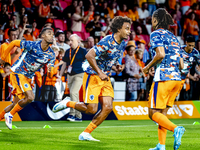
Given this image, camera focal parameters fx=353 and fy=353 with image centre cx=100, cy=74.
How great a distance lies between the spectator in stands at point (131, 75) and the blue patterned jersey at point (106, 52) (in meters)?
5.67

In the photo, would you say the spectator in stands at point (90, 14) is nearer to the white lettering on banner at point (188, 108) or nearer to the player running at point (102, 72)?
the white lettering on banner at point (188, 108)

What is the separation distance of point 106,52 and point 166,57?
157 cm

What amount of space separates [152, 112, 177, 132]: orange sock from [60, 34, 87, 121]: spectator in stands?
6409 mm

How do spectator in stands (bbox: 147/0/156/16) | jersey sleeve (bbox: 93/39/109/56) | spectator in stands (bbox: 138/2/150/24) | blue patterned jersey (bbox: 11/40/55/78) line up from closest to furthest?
jersey sleeve (bbox: 93/39/109/56) → blue patterned jersey (bbox: 11/40/55/78) → spectator in stands (bbox: 138/2/150/24) → spectator in stands (bbox: 147/0/156/16)

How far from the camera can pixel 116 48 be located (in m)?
6.79

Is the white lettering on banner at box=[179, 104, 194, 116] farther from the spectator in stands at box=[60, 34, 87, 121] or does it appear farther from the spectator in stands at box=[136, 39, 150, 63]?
the spectator in stands at box=[60, 34, 87, 121]

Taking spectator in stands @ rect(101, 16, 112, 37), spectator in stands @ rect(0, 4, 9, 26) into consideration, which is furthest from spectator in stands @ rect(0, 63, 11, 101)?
spectator in stands @ rect(101, 16, 112, 37)

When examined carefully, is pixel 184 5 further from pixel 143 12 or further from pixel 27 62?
pixel 27 62

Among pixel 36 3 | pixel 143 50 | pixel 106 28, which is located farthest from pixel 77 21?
pixel 143 50

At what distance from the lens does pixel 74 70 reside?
38.5ft

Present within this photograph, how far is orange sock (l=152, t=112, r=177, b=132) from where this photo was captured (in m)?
5.14

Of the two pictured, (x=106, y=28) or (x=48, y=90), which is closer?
(x=48, y=90)

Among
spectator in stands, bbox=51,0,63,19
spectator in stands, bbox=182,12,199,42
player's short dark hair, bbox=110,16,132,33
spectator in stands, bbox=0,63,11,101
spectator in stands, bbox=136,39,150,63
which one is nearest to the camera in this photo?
player's short dark hair, bbox=110,16,132,33

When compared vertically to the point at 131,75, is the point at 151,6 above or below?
above
